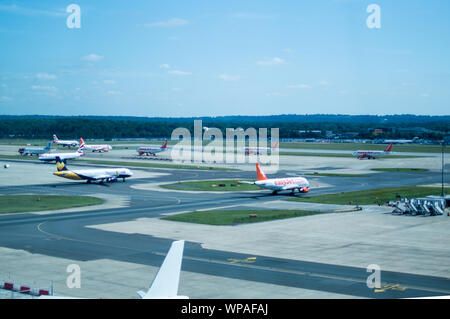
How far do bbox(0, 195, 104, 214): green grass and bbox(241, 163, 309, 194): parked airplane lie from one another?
94.4ft

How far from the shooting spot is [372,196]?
92.9 metres

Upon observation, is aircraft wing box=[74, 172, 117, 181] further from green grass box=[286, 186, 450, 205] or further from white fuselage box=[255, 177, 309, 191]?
green grass box=[286, 186, 450, 205]

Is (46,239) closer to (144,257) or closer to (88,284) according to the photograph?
(144,257)

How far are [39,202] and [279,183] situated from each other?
42722 mm

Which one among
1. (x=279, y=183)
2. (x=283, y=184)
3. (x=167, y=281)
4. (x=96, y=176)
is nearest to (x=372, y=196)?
(x=283, y=184)

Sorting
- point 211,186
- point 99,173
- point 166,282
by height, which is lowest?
point 211,186

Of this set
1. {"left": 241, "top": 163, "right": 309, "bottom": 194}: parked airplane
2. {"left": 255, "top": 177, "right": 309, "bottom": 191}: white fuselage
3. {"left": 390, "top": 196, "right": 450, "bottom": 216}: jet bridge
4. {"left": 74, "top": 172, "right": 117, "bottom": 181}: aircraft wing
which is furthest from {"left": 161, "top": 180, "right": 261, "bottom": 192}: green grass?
{"left": 390, "top": 196, "right": 450, "bottom": 216}: jet bridge

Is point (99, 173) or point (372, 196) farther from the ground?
point (99, 173)

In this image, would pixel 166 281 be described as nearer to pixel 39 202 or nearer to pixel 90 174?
pixel 39 202

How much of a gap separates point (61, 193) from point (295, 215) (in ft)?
157

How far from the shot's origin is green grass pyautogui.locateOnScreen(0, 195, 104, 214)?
257 ft

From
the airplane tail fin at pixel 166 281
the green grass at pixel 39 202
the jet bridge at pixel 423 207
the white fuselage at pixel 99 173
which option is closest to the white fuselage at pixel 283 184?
the jet bridge at pixel 423 207

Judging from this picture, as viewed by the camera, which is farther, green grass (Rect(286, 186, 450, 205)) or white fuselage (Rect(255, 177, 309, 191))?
white fuselage (Rect(255, 177, 309, 191))
